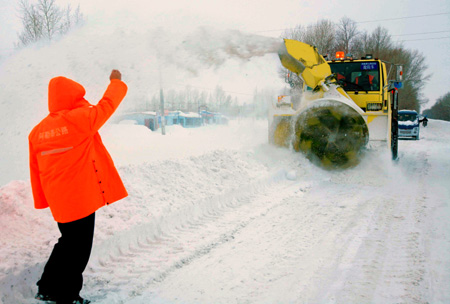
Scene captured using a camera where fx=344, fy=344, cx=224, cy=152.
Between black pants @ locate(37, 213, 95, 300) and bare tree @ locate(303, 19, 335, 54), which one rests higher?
bare tree @ locate(303, 19, 335, 54)

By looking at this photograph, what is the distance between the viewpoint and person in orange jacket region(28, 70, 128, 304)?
8.48ft

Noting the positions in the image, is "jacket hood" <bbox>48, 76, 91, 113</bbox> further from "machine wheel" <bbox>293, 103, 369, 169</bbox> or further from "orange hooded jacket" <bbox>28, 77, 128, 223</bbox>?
"machine wheel" <bbox>293, 103, 369, 169</bbox>

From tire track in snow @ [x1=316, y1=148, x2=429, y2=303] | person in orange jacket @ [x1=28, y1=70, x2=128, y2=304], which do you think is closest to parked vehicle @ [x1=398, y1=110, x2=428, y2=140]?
tire track in snow @ [x1=316, y1=148, x2=429, y2=303]

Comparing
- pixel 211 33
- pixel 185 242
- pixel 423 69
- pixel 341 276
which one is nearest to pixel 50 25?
pixel 211 33

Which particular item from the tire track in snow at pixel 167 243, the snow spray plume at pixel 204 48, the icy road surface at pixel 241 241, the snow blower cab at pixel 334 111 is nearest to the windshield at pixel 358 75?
the snow blower cab at pixel 334 111

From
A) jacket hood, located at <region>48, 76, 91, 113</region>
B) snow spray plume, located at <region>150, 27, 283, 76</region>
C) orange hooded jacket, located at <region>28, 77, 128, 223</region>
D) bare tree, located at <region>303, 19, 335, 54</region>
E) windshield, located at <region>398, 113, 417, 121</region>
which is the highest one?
bare tree, located at <region>303, 19, 335, 54</region>

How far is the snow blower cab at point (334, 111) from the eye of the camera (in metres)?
7.80

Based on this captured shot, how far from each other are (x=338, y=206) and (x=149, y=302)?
3.72m

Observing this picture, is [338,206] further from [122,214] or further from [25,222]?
[25,222]

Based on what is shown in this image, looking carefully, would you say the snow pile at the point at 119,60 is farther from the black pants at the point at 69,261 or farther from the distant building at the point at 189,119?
the distant building at the point at 189,119

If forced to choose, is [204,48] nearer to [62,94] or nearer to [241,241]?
[241,241]

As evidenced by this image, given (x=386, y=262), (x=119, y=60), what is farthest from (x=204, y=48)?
(x=386, y=262)

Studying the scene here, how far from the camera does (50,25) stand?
2197 centimetres

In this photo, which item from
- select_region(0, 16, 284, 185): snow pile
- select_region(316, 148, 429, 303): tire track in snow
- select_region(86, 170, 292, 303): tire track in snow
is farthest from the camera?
select_region(0, 16, 284, 185): snow pile
